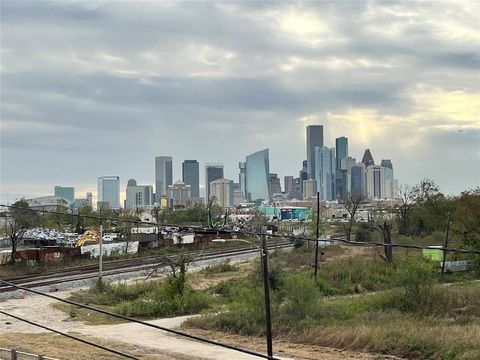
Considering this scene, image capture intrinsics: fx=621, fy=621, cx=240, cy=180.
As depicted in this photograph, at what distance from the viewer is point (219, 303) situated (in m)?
34.7

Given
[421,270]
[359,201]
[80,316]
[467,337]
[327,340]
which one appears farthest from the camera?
[359,201]

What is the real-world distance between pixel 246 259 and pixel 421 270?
3388 cm

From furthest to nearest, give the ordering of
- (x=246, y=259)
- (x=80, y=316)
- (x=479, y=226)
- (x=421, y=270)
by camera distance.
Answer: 1. (x=246, y=259)
2. (x=479, y=226)
3. (x=80, y=316)
4. (x=421, y=270)

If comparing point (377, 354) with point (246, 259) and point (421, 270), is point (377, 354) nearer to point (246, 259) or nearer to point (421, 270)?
point (421, 270)

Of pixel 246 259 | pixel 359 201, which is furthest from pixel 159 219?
pixel 246 259

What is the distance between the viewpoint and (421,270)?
27688 millimetres

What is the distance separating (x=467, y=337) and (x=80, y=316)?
62.3 ft

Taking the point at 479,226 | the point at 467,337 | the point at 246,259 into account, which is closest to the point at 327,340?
the point at 467,337

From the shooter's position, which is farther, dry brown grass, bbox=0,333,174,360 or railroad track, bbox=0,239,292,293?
railroad track, bbox=0,239,292,293

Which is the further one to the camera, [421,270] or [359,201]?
[359,201]

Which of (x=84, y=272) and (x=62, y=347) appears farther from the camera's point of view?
(x=84, y=272)

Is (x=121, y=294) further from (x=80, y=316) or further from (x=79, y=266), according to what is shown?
(x=79, y=266)

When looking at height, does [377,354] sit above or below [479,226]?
below

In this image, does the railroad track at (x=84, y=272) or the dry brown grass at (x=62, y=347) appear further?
the railroad track at (x=84, y=272)
